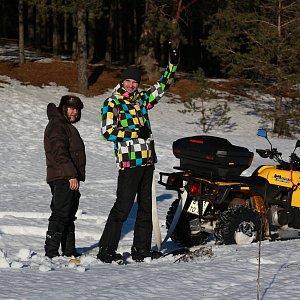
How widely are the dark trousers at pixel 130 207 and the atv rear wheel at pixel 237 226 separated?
967 millimetres

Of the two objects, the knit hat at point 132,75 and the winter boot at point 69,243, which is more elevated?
the knit hat at point 132,75

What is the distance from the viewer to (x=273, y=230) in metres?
7.50

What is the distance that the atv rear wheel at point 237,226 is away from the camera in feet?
22.8

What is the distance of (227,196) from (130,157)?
1659mm

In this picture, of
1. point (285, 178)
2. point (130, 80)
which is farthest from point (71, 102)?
point (285, 178)

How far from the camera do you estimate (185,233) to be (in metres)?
7.51

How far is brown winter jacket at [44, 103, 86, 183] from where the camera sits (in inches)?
252

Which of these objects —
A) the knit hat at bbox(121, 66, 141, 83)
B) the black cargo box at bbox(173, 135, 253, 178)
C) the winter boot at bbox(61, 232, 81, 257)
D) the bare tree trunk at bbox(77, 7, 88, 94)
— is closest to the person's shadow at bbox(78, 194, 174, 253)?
the winter boot at bbox(61, 232, 81, 257)

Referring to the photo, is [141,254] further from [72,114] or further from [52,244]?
[72,114]

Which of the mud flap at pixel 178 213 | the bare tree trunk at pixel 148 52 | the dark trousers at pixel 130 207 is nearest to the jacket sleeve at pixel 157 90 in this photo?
the dark trousers at pixel 130 207

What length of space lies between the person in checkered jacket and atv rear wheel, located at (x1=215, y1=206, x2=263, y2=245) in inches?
37.0

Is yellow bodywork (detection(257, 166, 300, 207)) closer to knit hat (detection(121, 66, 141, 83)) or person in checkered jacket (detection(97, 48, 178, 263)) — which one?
person in checkered jacket (detection(97, 48, 178, 263))

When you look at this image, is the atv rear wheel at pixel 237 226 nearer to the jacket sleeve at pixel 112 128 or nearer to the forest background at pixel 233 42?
the jacket sleeve at pixel 112 128

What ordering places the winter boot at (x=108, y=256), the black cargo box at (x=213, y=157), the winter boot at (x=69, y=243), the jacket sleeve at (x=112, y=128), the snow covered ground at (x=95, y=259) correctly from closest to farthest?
1. the snow covered ground at (x=95, y=259)
2. the jacket sleeve at (x=112, y=128)
3. the winter boot at (x=108, y=256)
4. the winter boot at (x=69, y=243)
5. the black cargo box at (x=213, y=157)
